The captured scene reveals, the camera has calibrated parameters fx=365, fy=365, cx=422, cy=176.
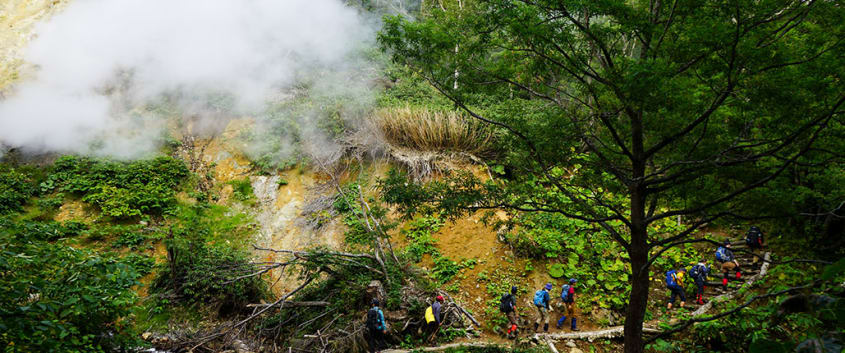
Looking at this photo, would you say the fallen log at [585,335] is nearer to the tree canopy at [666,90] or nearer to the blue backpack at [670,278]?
the blue backpack at [670,278]

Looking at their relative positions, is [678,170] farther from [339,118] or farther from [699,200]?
[339,118]

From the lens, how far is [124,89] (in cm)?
1040

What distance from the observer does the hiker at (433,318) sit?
210 inches

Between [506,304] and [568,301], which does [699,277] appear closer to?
[568,301]

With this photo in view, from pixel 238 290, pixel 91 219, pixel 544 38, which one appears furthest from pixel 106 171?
pixel 544 38

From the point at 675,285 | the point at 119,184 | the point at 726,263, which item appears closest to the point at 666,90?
the point at 675,285

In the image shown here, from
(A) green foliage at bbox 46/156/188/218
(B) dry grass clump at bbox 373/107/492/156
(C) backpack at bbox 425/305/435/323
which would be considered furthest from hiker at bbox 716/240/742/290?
(A) green foliage at bbox 46/156/188/218

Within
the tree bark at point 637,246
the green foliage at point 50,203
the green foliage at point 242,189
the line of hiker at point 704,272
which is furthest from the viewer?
the green foliage at point 242,189

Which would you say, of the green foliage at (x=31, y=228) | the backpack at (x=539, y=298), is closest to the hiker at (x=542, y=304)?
the backpack at (x=539, y=298)

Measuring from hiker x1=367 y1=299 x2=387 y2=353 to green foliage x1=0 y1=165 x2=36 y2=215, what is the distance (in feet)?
26.7

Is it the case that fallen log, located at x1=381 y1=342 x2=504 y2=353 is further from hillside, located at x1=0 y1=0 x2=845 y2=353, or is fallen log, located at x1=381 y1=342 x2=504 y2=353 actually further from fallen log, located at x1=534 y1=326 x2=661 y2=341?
fallen log, located at x1=534 y1=326 x2=661 y2=341

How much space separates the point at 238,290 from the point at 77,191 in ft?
17.4

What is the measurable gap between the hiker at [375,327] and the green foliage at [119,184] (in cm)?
622

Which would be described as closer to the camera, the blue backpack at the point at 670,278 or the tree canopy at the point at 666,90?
the tree canopy at the point at 666,90
